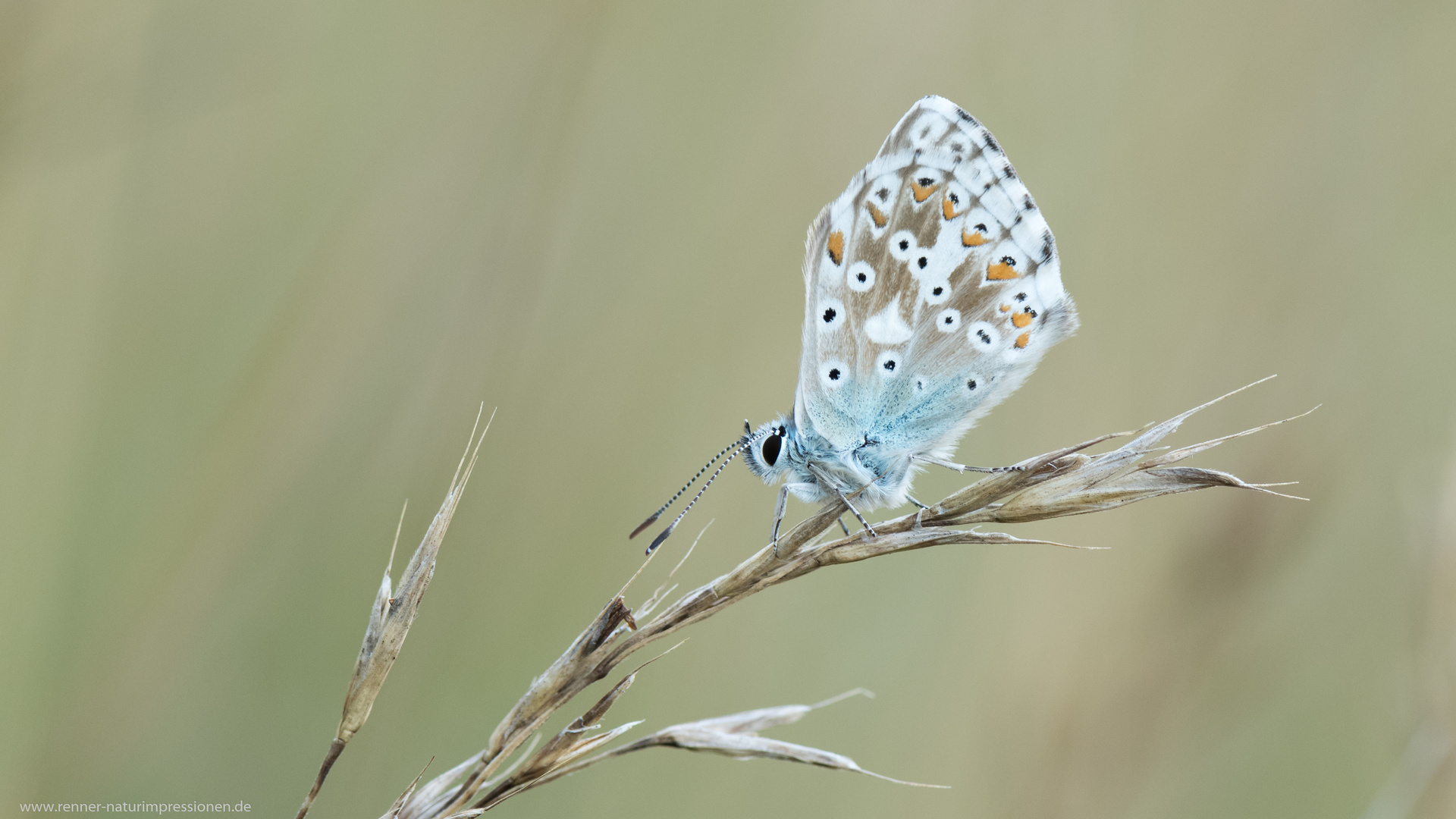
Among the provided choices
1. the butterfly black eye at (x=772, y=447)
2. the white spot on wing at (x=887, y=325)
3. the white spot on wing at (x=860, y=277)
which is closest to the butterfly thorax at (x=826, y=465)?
the butterfly black eye at (x=772, y=447)

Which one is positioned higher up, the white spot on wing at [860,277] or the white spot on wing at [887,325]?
the white spot on wing at [860,277]

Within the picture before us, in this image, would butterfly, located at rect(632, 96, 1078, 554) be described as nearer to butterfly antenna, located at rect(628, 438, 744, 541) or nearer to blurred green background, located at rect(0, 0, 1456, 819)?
butterfly antenna, located at rect(628, 438, 744, 541)

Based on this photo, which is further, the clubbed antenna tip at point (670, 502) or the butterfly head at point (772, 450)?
the butterfly head at point (772, 450)

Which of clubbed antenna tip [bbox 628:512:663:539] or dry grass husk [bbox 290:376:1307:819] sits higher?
clubbed antenna tip [bbox 628:512:663:539]

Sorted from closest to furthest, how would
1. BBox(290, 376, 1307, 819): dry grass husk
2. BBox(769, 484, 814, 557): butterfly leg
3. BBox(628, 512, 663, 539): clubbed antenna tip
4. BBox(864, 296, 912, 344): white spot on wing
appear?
BBox(290, 376, 1307, 819): dry grass husk → BBox(628, 512, 663, 539): clubbed antenna tip → BBox(769, 484, 814, 557): butterfly leg → BBox(864, 296, 912, 344): white spot on wing

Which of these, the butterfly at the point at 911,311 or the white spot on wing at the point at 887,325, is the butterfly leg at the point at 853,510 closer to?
the butterfly at the point at 911,311

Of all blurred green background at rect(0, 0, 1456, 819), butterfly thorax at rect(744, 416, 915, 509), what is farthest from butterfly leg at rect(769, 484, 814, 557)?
blurred green background at rect(0, 0, 1456, 819)

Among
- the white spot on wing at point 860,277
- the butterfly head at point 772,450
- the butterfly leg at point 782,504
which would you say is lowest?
the butterfly leg at point 782,504

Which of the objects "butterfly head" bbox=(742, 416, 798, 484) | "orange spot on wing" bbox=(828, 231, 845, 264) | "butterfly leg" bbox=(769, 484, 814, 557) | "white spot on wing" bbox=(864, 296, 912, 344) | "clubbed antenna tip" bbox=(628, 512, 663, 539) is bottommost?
"butterfly leg" bbox=(769, 484, 814, 557)

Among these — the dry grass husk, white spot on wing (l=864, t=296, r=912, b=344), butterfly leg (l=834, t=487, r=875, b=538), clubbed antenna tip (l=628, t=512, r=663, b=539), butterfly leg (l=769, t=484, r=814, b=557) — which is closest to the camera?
the dry grass husk

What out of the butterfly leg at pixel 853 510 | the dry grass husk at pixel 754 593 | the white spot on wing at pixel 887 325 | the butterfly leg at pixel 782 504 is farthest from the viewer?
the white spot on wing at pixel 887 325
